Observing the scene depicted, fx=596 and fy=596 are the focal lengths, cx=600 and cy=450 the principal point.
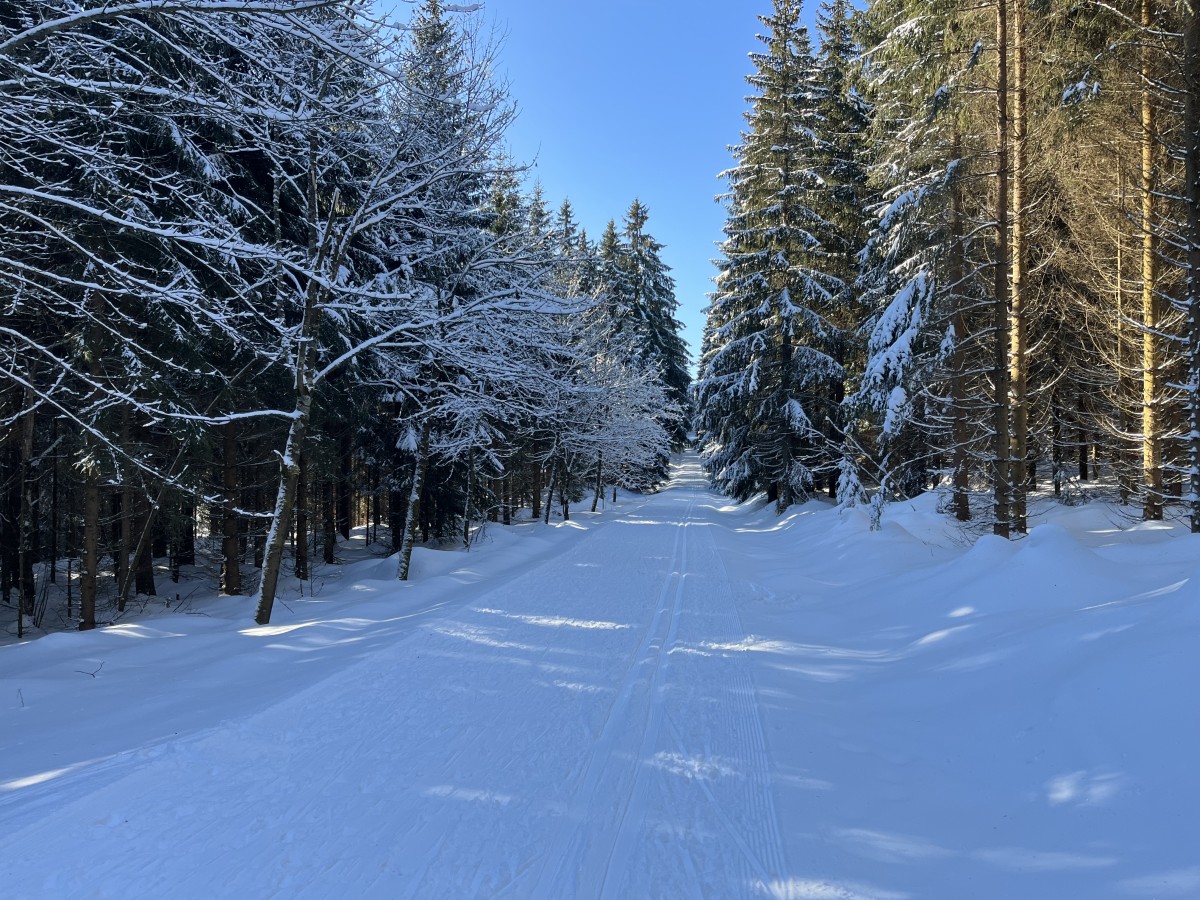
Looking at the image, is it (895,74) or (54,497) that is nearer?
(895,74)

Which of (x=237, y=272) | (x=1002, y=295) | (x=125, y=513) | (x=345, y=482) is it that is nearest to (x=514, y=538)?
(x=345, y=482)

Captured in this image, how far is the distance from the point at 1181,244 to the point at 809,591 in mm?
6541

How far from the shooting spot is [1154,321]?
8.72 m

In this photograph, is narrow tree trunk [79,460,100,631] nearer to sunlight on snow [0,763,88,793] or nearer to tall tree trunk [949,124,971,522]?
sunlight on snow [0,763,88,793]

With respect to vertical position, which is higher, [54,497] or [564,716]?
[54,497]

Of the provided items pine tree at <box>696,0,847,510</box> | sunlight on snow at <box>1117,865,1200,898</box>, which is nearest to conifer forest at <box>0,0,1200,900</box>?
sunlight on snow at <box>1117,865,1200,898</box>

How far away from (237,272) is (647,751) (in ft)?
22.0

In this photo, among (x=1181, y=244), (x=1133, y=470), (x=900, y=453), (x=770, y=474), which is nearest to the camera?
(x=1181, y=244)

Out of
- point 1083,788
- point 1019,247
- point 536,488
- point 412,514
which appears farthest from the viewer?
point 536,488

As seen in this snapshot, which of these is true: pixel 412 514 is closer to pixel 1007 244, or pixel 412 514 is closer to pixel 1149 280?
pixel 1007 244

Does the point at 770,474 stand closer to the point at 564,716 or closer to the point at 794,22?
the point at 794,22

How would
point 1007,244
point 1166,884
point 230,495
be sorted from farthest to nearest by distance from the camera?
point 230,495 → point 1007,244 → point 1166,884

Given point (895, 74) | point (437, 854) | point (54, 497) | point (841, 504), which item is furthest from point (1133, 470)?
point (54, 497)

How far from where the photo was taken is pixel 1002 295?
28.7ft
